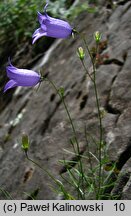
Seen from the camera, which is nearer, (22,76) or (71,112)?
(22,76)

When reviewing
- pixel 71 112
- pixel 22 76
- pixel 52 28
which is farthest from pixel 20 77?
pixel 71 112

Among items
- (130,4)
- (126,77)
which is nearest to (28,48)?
(130,4)

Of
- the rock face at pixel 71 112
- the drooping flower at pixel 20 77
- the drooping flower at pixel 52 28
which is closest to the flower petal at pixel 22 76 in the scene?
the drooping flower at pixel 20 77

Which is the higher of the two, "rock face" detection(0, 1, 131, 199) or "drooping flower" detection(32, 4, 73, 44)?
"drooping flower" detection(32, 4, 73, 44)

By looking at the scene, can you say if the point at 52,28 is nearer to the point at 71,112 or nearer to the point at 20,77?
the point at 20,77

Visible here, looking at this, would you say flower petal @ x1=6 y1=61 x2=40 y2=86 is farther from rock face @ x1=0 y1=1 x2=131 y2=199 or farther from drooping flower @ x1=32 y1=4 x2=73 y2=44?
rock face @ x1=0 y1=1 x2=131 y2=199

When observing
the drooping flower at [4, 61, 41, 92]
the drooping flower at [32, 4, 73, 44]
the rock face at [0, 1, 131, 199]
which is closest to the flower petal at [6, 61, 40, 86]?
the drooping flower at [4, 61, 41, 92]

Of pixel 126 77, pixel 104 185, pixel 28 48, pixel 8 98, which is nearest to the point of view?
pixel 104 185

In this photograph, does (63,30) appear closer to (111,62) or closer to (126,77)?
(126,77)

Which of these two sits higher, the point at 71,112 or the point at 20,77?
the point at 20,77
